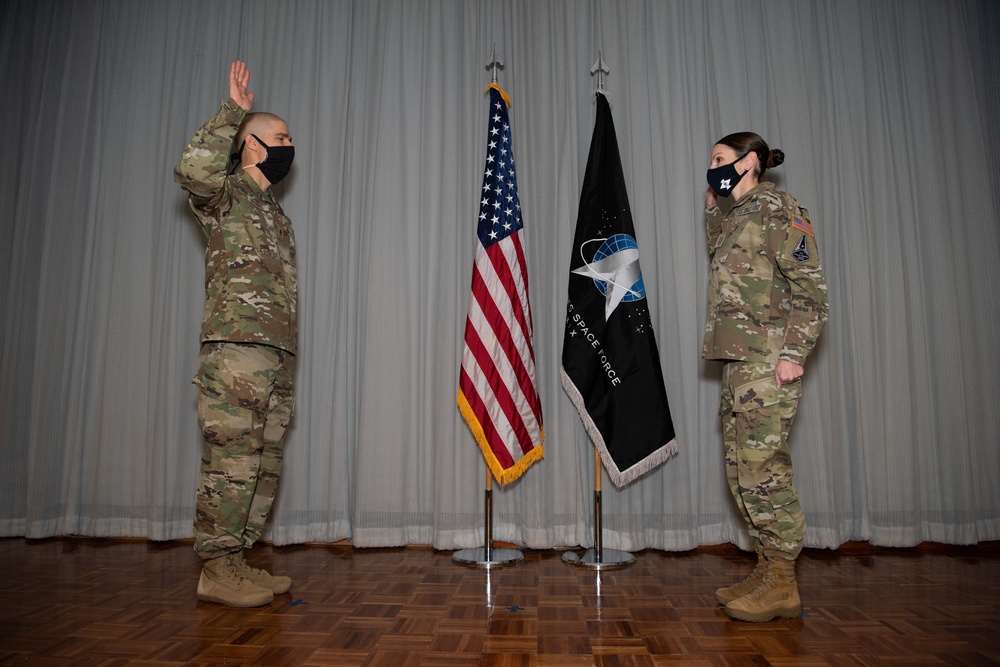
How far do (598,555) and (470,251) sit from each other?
166 centimetres

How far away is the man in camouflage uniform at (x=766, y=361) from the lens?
6.75 feet

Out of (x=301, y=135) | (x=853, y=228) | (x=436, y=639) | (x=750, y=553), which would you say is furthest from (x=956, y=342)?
(x=301, y=135)

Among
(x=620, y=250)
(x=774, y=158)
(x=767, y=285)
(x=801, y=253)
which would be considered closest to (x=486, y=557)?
(x=620, y=250)

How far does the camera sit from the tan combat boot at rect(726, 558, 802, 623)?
198 cm

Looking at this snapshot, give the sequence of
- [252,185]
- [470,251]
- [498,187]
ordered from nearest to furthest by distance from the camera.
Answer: [252,185]
[498,187]
[470,251]

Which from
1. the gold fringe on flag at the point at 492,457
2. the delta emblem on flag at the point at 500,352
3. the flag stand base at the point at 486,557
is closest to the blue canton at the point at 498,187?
the delta emblem on flag at the point at 500,352

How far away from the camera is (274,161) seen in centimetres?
244

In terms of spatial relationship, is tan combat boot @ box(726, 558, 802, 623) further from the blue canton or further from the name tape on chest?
the blue canton

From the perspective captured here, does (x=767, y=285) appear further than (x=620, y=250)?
No

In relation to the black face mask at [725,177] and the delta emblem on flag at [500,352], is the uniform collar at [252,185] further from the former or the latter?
the black face mask at [725,177]

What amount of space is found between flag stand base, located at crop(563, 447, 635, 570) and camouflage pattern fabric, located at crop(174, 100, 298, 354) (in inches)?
58.9

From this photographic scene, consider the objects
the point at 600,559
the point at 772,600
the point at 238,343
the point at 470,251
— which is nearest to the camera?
the point at 772,600

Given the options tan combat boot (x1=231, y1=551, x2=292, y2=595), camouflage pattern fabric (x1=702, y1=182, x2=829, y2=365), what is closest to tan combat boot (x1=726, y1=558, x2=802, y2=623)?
camouflage pattern fabric (x1=702, y1=182, x2=829, y2=365)

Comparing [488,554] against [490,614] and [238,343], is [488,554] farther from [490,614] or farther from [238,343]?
[238,343]
